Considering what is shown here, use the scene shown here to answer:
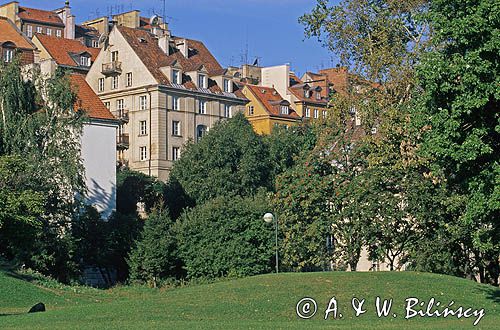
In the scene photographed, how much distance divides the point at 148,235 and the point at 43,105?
11.0 m

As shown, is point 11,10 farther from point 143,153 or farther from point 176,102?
point 143,153

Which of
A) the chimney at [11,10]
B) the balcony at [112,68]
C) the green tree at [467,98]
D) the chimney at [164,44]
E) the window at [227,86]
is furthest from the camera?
the chimney at [11,10]

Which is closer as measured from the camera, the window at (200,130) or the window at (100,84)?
the window at (200,130)

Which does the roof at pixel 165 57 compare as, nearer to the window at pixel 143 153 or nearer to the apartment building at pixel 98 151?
the window at pixel 143 153

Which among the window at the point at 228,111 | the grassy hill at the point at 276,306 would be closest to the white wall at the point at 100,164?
the grassy hill at the point at 276,306

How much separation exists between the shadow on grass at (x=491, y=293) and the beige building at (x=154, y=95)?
187ft

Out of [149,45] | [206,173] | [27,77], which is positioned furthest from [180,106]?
[27,77]

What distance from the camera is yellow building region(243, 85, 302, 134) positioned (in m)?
111

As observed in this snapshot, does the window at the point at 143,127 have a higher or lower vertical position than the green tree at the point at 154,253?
higher

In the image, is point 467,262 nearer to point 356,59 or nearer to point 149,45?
point 356,59

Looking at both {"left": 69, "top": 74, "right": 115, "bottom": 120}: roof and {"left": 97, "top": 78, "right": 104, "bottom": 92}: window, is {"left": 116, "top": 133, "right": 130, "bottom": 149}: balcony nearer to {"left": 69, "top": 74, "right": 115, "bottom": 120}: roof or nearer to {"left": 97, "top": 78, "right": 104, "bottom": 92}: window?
{"left": 97, "top": 78, "right": 104, "bottom": 92}: window

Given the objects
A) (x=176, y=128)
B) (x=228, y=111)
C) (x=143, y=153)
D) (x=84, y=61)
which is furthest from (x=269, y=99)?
(x=84, y=61)

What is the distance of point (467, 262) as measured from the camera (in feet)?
163

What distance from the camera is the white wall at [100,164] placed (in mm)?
70312
